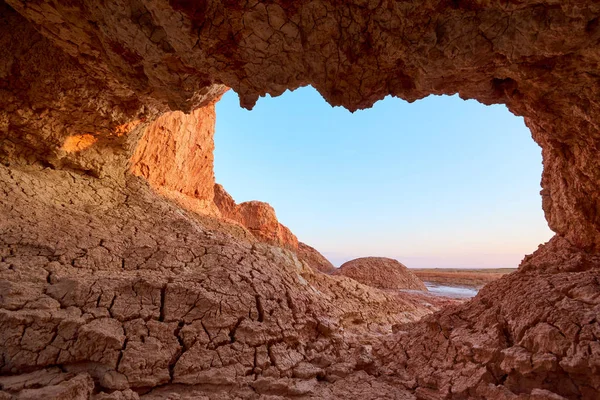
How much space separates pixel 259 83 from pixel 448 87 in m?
1.79

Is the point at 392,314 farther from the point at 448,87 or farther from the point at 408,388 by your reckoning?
the point at 448,87

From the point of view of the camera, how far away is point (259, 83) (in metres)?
2.97

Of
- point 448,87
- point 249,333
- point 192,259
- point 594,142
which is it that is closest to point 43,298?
point 192,259

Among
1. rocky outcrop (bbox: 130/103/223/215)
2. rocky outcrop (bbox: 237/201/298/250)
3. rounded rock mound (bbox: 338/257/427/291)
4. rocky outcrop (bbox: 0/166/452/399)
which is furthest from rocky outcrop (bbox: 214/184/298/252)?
rocky outcrop (bbox: 0/166/452/399)

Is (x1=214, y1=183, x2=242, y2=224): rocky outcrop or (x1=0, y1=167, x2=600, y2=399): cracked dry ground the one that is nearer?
(x1=0, y1=167, x2=600, y2=399): cracked dry ground

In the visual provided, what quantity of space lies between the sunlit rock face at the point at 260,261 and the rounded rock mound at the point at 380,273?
5.29 meters

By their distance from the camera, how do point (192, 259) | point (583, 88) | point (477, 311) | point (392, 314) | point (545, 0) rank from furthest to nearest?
point (392, 314), point (192, 259), point (477, 311), point (583, 88), point (545, 0)

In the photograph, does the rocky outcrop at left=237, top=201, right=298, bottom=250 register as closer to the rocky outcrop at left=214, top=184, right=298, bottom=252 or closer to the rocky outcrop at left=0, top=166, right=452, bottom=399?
the rocky outcrop at left=214, top=184, right=298, bottom=252

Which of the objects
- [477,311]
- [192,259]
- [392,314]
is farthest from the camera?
[392,314]

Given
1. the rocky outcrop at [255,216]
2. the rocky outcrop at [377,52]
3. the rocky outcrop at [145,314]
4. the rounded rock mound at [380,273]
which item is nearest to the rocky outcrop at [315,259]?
the rocky outcrop at [255,216]

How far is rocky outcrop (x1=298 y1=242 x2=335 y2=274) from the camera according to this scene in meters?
12.0

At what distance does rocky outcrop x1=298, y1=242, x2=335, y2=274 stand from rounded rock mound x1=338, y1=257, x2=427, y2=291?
6.13 feet

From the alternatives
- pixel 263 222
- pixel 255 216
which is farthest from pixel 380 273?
pixel 255 216

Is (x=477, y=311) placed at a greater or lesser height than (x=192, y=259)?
lesser
